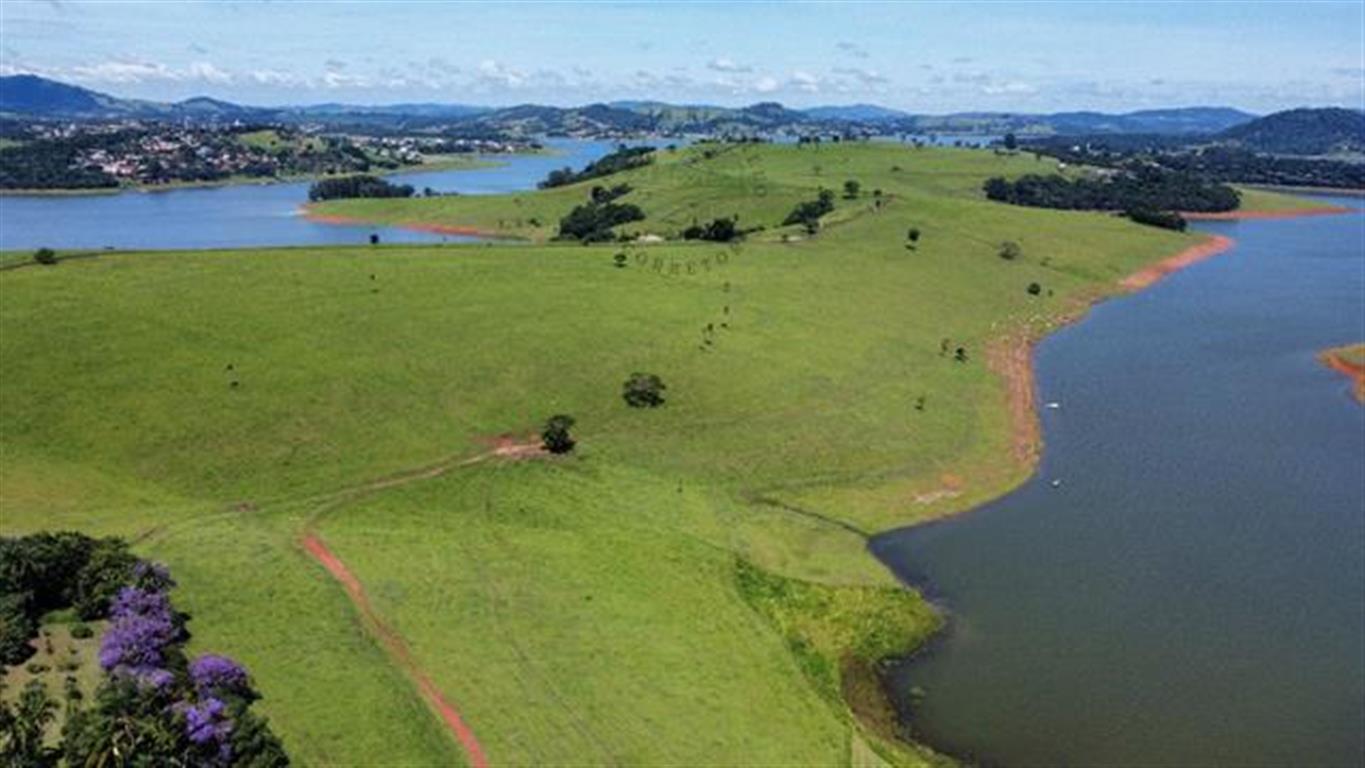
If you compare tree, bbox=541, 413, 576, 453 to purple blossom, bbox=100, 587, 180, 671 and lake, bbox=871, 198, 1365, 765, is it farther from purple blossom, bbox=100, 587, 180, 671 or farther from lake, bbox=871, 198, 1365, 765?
purple blossom, bbox=100, 587, 180, 671

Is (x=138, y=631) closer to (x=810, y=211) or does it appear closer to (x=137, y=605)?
(x=137, y=605)

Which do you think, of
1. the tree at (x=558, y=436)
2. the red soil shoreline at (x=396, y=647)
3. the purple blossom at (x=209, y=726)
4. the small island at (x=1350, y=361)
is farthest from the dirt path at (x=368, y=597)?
the small island at (x=1350, y=361)

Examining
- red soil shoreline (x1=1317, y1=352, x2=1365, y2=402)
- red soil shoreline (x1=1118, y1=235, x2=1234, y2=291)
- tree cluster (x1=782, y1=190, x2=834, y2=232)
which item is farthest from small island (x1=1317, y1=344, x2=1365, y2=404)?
tree cluster (x1=782, y1=190, x2=834, y2=232)

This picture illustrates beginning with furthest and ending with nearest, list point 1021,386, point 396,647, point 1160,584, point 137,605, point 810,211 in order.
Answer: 1. point 810,211
2. point 1021,386
3. point 1160,584
4. point 396,647
5. point 137,605

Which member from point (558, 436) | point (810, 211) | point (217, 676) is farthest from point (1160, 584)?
point (810, 211)

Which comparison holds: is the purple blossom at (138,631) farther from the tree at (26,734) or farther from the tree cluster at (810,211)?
the tree cluster at (810,211)

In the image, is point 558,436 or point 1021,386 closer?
point 558,436

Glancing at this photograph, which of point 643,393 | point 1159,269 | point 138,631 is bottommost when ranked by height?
point 1159,269
